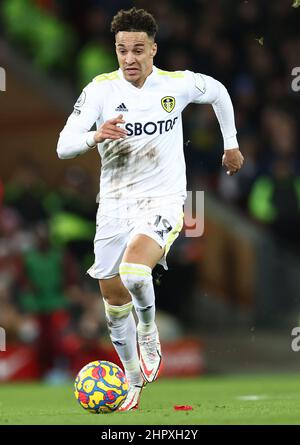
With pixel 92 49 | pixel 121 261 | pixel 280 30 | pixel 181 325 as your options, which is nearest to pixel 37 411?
pixel 121 261

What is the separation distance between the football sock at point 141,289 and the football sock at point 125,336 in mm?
413

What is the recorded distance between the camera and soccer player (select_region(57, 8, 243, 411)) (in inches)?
349

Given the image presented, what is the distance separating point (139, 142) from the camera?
9125 millimetres

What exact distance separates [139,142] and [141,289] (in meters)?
1.09

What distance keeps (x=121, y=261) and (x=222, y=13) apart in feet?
35.2

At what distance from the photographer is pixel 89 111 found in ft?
29.4

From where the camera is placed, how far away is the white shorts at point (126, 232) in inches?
352

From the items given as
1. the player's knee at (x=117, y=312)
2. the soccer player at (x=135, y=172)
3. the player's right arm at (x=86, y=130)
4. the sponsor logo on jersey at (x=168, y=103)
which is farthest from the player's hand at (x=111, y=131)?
the player's knee at (x=117, y=312)

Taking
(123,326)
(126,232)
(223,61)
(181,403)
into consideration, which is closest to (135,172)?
(126,232)

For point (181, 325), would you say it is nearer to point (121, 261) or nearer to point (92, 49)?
point (92, 49)

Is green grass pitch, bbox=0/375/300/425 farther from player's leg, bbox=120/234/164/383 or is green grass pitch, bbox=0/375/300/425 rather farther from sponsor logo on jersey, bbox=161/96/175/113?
sponsor logo on jersey, bbox=161/96/175/113

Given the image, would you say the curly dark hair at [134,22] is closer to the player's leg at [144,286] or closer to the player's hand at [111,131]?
the player's hand at [111,131]

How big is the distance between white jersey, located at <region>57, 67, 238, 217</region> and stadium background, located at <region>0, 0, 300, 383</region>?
6.00m

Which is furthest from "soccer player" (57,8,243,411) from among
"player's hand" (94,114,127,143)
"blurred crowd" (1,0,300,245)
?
"blurred crowd" (1,0,300,245)
